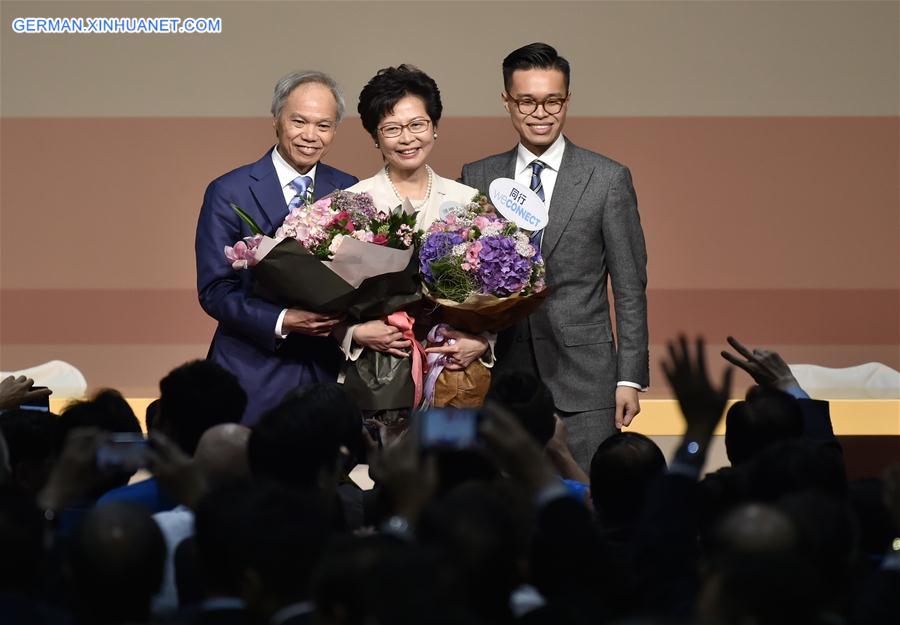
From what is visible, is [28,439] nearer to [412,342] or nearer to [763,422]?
[412,342]

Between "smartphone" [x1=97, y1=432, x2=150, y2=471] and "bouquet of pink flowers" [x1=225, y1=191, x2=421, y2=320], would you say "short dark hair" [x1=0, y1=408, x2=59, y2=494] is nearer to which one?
"smartphone" [x1=97, y1=432, x2=150, y2=471]

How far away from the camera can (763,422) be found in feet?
9.53

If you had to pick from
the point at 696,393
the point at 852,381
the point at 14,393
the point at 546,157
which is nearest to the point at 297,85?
the point at 546,157

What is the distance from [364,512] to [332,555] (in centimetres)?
88

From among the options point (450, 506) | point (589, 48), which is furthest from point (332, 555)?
point (589, 48)

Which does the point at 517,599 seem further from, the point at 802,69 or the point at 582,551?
the point at 802,69

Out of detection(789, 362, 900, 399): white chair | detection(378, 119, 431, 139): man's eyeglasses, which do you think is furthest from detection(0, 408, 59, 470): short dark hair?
detection(789, 362, 900, 399): white chair

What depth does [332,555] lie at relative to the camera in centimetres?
193

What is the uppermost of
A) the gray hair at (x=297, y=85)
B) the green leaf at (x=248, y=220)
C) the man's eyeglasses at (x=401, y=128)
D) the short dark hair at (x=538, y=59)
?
the short dark hair at (x=538, y=59)

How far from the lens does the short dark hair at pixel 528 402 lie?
2867 millimetres

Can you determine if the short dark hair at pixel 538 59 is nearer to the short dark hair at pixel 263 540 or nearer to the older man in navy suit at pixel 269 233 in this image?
the older man in navy suit at pixel 269 233

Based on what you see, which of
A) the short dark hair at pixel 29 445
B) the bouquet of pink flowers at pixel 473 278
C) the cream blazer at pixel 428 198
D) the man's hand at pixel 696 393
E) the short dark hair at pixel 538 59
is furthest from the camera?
the short dark hair at pixel 538 59

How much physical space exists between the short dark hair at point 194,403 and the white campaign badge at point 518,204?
89 cm

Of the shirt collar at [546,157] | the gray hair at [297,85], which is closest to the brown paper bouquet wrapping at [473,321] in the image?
the shirt collar at [546,157]
